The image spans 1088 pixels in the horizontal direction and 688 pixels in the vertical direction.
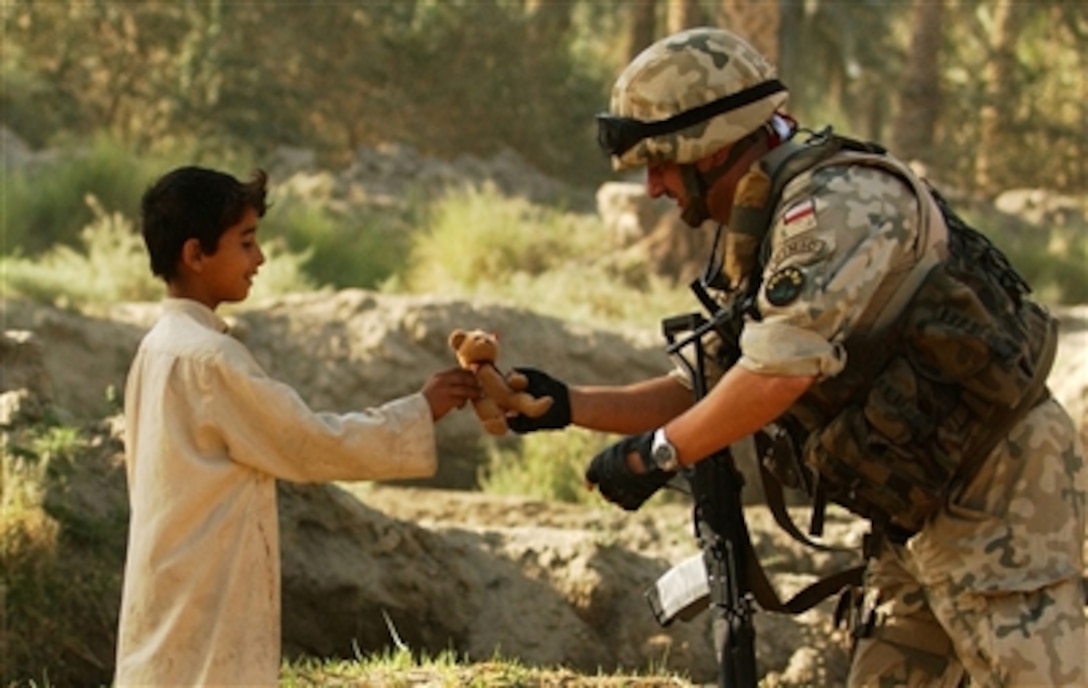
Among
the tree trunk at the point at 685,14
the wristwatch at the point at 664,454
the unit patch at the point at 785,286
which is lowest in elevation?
the wristwatch at the point at 664,454

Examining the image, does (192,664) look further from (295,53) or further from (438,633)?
(295,53)

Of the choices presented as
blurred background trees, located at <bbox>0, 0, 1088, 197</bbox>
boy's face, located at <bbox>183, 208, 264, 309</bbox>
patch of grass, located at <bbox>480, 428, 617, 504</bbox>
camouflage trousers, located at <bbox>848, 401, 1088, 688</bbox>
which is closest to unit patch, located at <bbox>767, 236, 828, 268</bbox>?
camouflage trousers, located at <bbox>848, 401, 1088, 688</bbox>

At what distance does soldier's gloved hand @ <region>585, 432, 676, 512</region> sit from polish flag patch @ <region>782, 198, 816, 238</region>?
0.51m

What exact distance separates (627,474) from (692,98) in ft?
2.53

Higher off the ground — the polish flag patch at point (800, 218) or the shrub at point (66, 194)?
the shrub at point (66, 194)

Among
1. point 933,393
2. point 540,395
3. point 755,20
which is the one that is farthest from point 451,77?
point 933,393

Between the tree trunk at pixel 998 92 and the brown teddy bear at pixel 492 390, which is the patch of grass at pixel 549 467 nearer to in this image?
the brown teddy bear at pixel 492 390

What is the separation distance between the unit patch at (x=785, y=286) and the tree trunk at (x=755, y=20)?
11.3 m

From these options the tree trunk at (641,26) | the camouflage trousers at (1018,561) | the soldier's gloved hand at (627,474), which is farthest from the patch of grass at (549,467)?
the tree trunk at (641,26)

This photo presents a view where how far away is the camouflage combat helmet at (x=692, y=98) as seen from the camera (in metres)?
4.13

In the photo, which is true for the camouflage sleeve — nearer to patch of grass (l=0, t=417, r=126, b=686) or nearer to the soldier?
the soldier

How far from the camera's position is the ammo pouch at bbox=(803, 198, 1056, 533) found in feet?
12.7

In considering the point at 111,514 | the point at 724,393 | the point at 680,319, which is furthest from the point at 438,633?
the point at 724,393

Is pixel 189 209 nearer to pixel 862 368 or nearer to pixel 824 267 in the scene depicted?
pixel 824 267
